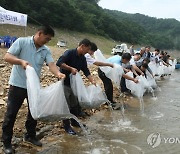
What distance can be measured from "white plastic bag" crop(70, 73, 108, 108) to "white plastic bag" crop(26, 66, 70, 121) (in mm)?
782

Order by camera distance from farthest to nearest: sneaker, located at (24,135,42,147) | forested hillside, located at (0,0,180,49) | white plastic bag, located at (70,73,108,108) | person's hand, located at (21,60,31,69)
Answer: forested hillside, located at (0,0,180,49)
white plastic bag, located at (70,73,108,108)
sneaker, located at (24,135,42,147)
person's hand, located at (21,60,31,69)

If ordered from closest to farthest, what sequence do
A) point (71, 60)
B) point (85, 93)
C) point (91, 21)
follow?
point (71, 60), point (85, 93), point (91, 21)

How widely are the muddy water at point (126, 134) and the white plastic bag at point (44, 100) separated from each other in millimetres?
604

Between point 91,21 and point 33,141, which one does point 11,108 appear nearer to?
point 33,141

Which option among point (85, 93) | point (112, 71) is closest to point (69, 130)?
point (85, 93)

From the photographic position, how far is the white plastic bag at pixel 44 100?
3423 mm

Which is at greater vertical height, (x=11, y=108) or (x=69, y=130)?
(x=11, y=108)

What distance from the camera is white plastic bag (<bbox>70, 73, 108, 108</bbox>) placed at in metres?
4.73

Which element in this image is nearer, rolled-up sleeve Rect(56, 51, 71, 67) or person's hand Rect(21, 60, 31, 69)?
person's hand Rect(21, 60, 31, 69)

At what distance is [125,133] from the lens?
5.11 m

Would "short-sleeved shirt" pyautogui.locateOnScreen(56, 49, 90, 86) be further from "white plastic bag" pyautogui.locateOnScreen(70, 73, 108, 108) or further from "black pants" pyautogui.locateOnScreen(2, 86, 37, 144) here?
"black pants" pyautogui.locateOnScreen(2, 86, 37, 144)

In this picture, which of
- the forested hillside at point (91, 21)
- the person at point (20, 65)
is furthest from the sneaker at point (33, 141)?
the forested hillside at point (91, 21)

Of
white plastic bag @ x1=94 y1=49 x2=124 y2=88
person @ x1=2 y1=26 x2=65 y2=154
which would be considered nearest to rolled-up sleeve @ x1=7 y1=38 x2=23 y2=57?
person @ x1=2 y1=26 x2=65 y2=154

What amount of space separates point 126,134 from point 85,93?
1.00m
